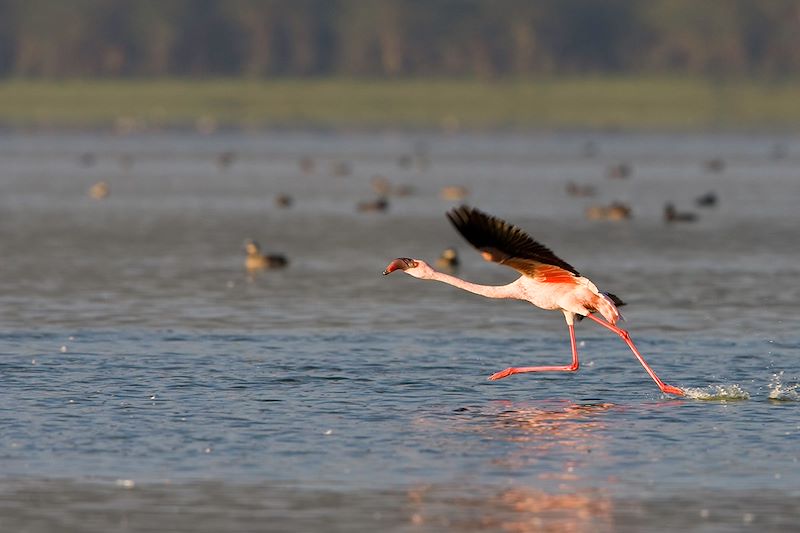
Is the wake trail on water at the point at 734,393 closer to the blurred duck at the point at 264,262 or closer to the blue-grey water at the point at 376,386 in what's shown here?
the blue-grey water at the point at 376,386

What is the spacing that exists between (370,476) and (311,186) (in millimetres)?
51156

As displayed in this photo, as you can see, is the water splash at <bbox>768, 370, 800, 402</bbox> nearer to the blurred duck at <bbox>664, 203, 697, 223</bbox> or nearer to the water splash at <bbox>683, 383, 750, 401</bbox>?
the water splash at <bbox>683, 383, 750, 401</bbox>

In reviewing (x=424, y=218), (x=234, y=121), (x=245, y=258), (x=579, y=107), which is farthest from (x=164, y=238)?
(x=579, y=107)

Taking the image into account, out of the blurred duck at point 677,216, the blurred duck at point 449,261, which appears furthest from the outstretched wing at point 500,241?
the blurred duck at point 677,216

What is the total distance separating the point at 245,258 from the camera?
35344mm

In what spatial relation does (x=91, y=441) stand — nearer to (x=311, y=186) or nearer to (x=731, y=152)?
(x=311, y=186)

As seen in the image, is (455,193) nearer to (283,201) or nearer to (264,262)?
(283,201)

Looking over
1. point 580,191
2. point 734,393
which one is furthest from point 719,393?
point 580,191

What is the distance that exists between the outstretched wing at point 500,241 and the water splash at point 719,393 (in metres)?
1.69

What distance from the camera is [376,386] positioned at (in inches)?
746

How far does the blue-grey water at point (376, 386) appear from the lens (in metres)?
13.6

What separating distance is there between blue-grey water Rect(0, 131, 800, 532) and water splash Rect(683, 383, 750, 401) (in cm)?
3

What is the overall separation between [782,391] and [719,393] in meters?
0.68

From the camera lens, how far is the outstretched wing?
1736 centimetres
